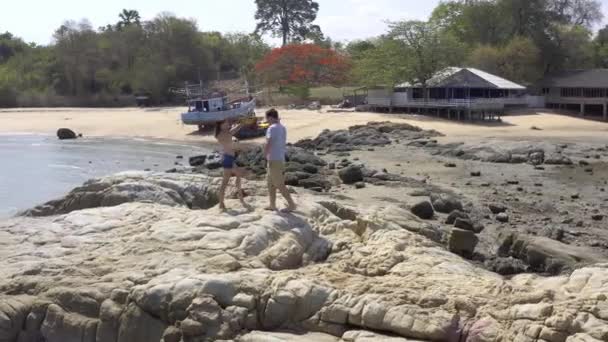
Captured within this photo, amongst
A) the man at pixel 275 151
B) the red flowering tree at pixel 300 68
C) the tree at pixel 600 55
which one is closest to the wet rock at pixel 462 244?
the man at pixel 275 151

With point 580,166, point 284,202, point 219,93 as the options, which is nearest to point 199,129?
point 219,93

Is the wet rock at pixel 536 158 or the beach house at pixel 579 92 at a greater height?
the beach house at pixel 579 92

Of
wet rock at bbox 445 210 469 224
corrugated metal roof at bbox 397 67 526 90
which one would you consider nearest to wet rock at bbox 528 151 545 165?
wet rock at bbox 445 210 469 224

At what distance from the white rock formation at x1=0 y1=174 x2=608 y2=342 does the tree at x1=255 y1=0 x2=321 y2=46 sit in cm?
7522

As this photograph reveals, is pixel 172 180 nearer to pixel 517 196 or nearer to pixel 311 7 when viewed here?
pixel 517 196

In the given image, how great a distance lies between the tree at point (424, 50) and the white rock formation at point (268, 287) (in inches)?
1585

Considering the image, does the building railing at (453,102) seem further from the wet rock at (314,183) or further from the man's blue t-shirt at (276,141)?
the man's blue t-shirt at (276,141)

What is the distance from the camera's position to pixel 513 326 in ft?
25.7

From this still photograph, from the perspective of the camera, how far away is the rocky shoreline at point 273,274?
324 inches

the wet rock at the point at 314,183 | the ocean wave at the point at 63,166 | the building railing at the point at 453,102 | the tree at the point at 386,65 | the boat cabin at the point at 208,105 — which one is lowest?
the ocean wave at the point at 63,166

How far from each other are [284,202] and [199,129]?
3540 centimetres

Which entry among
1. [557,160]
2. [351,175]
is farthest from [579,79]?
[351,175]

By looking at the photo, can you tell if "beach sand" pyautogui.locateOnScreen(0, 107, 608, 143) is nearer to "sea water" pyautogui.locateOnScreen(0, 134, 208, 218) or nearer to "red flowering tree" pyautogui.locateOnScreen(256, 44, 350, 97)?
"sea water" pyautogui.locateOnScreen(0, 134, 208, 218)

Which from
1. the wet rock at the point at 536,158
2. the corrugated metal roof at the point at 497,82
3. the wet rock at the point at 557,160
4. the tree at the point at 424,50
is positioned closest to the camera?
the wet rock at the point at 557,160
